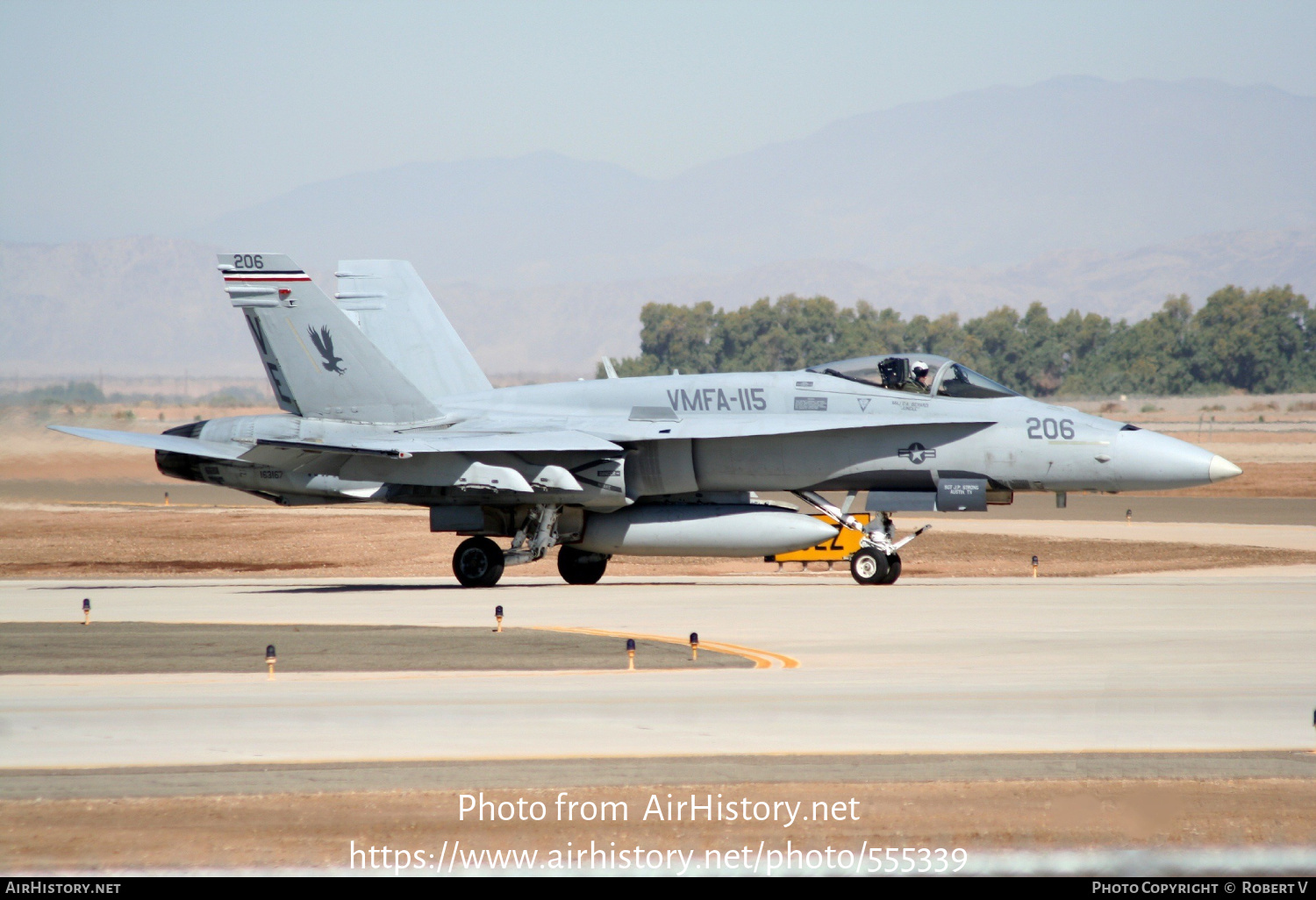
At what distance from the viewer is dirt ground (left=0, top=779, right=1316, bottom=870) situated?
6.86 metres

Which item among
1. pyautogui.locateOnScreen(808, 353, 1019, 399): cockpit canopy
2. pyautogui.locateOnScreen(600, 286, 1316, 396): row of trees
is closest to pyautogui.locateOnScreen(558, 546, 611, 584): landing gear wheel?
pyautogui.locateOnScreen(808, 353, 1019, 399): cockpit canopy

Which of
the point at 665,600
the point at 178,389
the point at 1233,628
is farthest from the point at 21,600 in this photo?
the point at 178,389

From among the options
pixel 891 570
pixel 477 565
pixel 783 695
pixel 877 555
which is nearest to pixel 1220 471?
pixel 891 570

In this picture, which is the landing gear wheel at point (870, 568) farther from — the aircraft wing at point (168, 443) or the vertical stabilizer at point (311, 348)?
the aircraft wing at point (168, 443)

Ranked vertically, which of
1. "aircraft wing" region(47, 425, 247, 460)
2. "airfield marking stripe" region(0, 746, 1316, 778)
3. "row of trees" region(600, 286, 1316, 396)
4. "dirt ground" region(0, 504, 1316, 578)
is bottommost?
"dirt ground" region(0, 504, 1316, 578)

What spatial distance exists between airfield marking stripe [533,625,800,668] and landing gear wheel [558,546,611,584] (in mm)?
5970

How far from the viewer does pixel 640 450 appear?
20.3 meters

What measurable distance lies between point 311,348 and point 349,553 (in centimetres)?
852

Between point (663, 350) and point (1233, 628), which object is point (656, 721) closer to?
point (1233, 628)

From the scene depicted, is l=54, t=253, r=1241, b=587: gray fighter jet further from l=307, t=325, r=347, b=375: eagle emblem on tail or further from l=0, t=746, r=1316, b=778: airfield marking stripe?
l=0, t=746, r=1316, b=778: airfield marking stripe

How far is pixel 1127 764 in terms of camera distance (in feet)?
27.5

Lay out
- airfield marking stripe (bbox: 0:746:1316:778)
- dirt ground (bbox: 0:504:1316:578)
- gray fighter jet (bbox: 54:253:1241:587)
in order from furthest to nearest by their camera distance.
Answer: dirt ground (bbox: 0:504:1316:578) → gray fighter jet (bbox: 54:253:1241:587) → airfield marking stripe (bbox: 0:746:1316:778)

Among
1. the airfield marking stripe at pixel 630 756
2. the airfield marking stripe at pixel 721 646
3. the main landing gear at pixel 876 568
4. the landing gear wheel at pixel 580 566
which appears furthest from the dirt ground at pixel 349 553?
the airfield marking stripe at pixel 630 756

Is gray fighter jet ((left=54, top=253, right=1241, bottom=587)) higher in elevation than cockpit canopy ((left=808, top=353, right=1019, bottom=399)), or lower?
lower
